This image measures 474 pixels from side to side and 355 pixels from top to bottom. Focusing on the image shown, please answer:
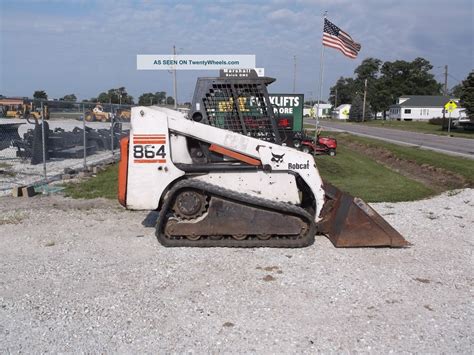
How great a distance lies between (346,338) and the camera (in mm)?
3750

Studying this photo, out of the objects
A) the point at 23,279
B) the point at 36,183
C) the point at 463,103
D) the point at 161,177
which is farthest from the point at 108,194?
the point at 463,103

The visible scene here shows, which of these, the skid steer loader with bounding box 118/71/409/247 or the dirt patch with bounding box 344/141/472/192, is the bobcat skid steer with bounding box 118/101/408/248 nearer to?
the skid steer loader with bounding box 118/71/409/247

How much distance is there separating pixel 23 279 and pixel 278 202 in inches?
124

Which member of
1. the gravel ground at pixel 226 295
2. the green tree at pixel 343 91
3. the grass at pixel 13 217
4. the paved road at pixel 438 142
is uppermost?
the green tree at pixel 343 91

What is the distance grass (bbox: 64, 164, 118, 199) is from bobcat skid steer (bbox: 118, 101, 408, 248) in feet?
12.1

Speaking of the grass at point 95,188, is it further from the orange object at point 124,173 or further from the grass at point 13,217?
the orange object at point 124,173

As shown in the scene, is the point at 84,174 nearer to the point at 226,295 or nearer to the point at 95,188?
the point at 95,188

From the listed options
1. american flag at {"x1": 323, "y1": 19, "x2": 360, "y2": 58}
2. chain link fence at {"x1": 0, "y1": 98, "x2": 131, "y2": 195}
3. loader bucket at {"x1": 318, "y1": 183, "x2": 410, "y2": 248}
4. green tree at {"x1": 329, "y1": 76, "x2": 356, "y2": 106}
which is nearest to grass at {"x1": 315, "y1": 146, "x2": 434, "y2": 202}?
loader bucket at {"x1": 318, "y1": 183, "x2": 410, "y2": 248}

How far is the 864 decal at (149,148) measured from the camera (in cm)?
615

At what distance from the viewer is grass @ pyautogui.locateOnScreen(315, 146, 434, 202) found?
1008 centimetres

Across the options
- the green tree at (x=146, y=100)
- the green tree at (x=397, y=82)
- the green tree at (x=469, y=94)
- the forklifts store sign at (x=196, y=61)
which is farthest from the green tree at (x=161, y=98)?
the green tree at (x=397, y=82)

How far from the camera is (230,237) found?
6.14 m

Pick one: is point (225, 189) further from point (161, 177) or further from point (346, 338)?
point (346, 338)

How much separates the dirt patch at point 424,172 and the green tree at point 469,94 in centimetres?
2768
